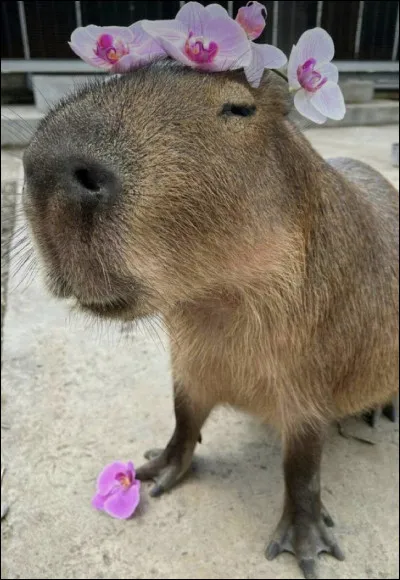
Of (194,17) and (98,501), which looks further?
(98,501)

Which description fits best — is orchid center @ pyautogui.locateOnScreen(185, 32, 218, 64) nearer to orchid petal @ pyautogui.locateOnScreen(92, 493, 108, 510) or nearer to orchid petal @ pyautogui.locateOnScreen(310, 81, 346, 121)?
orchid petal @ pyautogui.locateOnScreen(310, 81, 346, 121)

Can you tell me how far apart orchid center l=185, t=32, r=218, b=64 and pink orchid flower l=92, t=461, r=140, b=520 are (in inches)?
58.6

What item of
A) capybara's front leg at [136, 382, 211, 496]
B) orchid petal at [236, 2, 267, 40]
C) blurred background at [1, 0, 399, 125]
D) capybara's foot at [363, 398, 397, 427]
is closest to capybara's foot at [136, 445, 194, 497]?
capybara's front leg at [136, 382, 211, 496]

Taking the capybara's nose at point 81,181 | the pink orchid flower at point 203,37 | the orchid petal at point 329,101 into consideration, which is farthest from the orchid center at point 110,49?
the orchid petal at point 329,101

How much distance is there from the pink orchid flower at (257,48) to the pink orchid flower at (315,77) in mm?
48

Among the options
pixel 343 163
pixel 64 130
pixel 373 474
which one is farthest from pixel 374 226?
pixel 64 130

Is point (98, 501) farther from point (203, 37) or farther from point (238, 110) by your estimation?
point (203, 37)

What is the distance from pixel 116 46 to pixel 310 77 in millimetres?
434

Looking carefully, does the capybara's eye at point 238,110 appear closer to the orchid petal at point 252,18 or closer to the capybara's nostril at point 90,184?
the orchid petal at point 252,18

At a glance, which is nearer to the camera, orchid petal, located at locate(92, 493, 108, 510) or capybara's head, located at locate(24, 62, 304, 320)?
capybara's head, located at locate(24, 62, 304, 320)

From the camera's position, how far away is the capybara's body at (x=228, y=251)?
3.80ft

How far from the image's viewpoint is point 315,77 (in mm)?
1341

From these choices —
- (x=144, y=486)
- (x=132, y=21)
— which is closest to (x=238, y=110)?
(x=132, y=21)

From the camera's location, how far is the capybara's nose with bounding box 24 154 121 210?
3.61 ft
